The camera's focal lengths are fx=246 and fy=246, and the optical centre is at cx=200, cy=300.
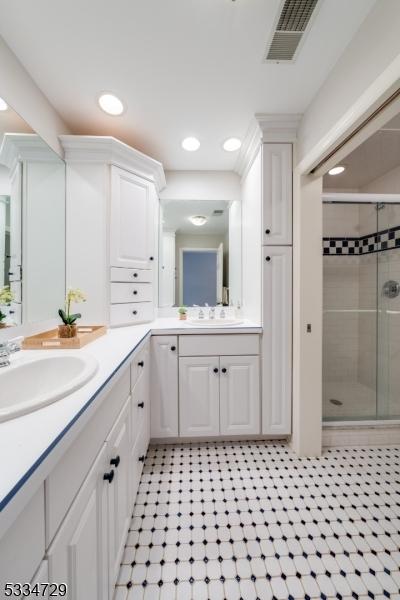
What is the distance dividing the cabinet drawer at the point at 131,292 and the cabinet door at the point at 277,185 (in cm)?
100

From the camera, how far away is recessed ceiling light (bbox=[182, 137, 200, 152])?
6.16 ft

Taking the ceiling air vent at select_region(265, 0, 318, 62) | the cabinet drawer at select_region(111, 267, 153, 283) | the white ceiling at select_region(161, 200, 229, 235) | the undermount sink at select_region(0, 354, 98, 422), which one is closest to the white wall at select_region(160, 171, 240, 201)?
the white ceiling at select_region(161, 200, 229, 235)

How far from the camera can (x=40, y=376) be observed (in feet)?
3.00

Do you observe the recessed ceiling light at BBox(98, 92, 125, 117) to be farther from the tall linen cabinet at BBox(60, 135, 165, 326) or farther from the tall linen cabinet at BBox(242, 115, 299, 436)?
the tall linen cabinet at BBox(242, 115, 299, 436)

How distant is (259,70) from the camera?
1325 mm

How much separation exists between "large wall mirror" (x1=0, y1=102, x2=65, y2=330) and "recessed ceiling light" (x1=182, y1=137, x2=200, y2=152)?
2.98ft

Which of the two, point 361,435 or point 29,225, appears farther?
point 361,435

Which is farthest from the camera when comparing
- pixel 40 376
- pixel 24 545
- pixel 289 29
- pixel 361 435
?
pixel 361 435

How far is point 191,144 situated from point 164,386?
1.85 m

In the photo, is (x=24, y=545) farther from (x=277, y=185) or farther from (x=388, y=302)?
(x=388, y=302)

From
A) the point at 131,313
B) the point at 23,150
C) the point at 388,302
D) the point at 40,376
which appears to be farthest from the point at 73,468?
the point at 388,302

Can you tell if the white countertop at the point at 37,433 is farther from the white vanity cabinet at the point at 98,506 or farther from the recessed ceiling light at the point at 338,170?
the recessed ceiling light at the point at 338,170

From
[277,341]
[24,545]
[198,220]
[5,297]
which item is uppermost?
[198,220]

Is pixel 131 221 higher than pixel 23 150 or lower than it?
lower
